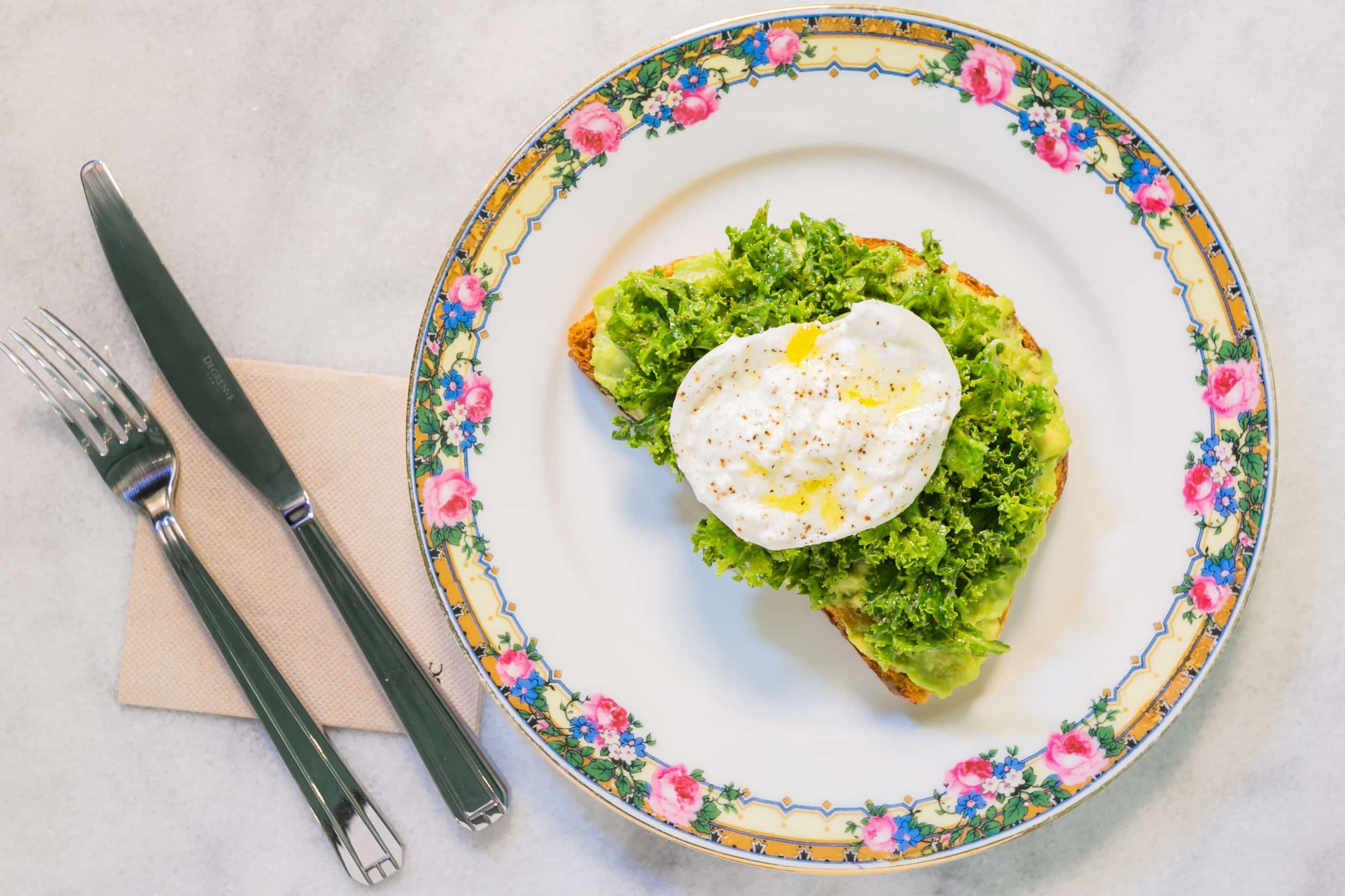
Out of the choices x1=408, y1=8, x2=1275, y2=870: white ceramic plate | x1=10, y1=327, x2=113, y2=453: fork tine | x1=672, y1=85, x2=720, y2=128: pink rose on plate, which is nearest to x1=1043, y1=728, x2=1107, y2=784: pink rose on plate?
x1=408, y1=8, x2=1275, y2=870: white ceramic plate

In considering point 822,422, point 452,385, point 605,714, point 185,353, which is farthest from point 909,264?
point 185,353

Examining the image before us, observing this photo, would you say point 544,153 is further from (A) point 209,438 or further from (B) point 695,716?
(B) point 695,716

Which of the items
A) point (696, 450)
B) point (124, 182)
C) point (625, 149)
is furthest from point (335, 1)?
point (696, 450)

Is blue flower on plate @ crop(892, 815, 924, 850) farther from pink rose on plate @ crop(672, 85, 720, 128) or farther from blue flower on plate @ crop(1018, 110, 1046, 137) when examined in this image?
pink rose on plate @ crop(672, 85, 720, 128)

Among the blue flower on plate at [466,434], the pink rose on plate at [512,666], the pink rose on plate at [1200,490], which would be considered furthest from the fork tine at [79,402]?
the pink rose on plate at [1200,490]

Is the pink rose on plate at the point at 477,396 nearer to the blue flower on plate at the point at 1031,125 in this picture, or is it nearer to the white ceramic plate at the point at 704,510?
the white ceramic plate at the point at 704,510

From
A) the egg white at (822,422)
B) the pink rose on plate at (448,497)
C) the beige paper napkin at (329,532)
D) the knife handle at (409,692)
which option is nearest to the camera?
the egg white at (822,422)
